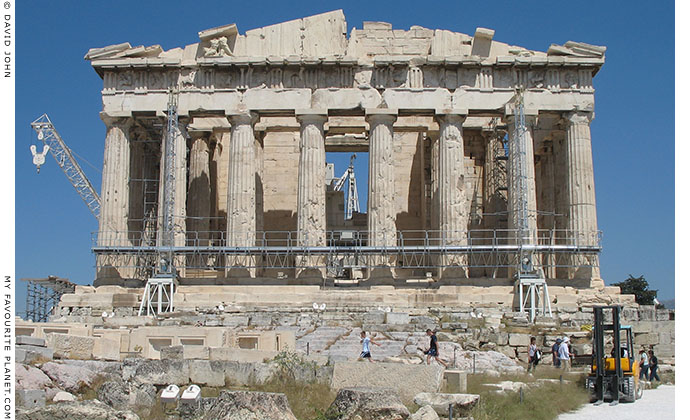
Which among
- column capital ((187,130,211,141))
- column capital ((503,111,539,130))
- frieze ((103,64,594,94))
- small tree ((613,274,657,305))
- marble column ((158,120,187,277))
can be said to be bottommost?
small tree ((613,274,657,305))

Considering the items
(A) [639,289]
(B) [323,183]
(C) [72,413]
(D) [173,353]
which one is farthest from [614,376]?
(A) [639,289]

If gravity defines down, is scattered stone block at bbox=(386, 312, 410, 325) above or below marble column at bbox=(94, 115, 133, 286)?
below

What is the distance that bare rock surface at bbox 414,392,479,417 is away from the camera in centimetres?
1709

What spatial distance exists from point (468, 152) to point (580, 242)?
1045 centimetres

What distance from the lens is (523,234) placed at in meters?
38.9

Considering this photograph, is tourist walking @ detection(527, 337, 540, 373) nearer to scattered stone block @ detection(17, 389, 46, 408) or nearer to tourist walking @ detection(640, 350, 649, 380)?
tourist walking @ detection(640, 350, 649, 380)

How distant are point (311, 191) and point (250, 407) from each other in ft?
84.2

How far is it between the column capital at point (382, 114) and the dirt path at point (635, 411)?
2166 cm

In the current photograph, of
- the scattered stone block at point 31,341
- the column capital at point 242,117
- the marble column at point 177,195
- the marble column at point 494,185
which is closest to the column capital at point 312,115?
the column capital at point 242,117

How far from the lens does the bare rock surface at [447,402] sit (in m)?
17.1

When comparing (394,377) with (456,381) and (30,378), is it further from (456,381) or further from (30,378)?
(30,378)

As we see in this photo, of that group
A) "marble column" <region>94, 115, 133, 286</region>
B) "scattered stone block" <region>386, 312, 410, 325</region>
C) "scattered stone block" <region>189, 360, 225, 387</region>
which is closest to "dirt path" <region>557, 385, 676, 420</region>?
"scattered stone block" <region>189, 360, 225, 387</region>

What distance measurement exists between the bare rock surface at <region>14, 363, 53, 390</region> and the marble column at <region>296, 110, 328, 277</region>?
20.8 m

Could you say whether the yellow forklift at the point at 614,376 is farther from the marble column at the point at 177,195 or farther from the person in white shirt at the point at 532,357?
the marble column at the point at 177,195
